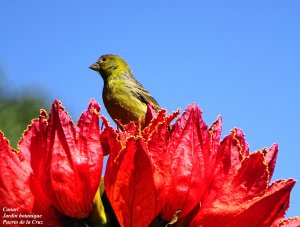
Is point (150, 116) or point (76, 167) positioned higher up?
point (150, 116)

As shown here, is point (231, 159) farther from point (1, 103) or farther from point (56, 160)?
point (1, 103)

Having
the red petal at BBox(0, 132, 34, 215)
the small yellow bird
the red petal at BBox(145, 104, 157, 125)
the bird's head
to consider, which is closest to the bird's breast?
the small yellow bird

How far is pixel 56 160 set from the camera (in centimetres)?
79

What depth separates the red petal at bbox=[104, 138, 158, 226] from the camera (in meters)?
0.77

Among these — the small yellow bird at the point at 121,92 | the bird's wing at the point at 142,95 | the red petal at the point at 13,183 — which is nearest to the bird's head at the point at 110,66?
the small yellow bird at the point at 121,92

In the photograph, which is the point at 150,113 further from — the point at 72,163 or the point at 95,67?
the point at 95,67

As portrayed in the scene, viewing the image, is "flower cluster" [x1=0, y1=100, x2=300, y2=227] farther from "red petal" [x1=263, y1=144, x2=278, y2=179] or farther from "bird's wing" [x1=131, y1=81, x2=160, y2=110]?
"bird's wing" [x1=131, y1=81, x2=160, y2=110]

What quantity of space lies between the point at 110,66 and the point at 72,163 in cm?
585

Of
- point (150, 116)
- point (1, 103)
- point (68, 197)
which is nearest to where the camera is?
point (68, 197)

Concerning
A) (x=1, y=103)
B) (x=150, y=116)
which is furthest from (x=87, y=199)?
(x=1, y=103)

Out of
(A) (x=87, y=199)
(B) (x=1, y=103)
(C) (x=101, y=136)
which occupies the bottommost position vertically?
(A) (x=87, y=199)

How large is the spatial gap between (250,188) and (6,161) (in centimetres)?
32

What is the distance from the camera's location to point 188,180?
80 cm

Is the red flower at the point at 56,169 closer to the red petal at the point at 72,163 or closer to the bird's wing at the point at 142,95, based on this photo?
the red petal at the point at 72,163
